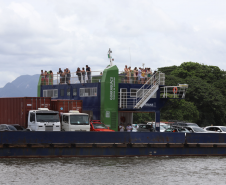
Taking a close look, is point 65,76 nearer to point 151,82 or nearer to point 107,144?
point 151,82

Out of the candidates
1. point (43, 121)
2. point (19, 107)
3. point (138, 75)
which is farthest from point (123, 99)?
point (43, 121)

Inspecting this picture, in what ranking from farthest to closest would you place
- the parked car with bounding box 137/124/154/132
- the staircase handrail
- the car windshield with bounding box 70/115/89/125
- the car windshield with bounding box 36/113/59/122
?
the parked car with bounding box 137/124/154/132 < the staircase handrail < the car windshield with bounding box 70/115/89/125 < the car windshield with bounding box 36/113/59/122

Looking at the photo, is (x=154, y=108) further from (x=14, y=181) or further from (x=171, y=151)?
(x=14, y=181)

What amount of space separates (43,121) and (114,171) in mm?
8104

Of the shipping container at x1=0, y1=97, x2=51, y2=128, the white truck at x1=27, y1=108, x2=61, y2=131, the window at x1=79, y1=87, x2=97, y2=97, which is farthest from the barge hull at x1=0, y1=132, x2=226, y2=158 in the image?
the window at x1=79, y1=87, x2=97, y2=97

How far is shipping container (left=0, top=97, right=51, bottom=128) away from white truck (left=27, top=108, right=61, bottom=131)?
2.12 m

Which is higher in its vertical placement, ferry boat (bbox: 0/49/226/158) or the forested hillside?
the forested hillside

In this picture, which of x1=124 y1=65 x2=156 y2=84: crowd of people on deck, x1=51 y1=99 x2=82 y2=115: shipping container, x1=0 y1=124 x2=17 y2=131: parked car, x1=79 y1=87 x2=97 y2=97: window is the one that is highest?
x1=124 y1=65 x2=156 y2=84: crowd of people on deck

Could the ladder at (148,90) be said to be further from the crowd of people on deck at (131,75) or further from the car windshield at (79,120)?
the car windshield at (79,120)

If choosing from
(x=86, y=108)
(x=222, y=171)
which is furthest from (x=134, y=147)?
(x=86, y=108)

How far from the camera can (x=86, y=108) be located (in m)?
41.0

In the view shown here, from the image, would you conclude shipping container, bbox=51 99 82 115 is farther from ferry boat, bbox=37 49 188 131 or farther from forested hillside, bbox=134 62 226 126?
forested hillside, bbox=134 62 226 126

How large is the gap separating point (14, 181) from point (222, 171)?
1273cm

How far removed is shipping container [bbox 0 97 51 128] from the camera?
31734 mm
